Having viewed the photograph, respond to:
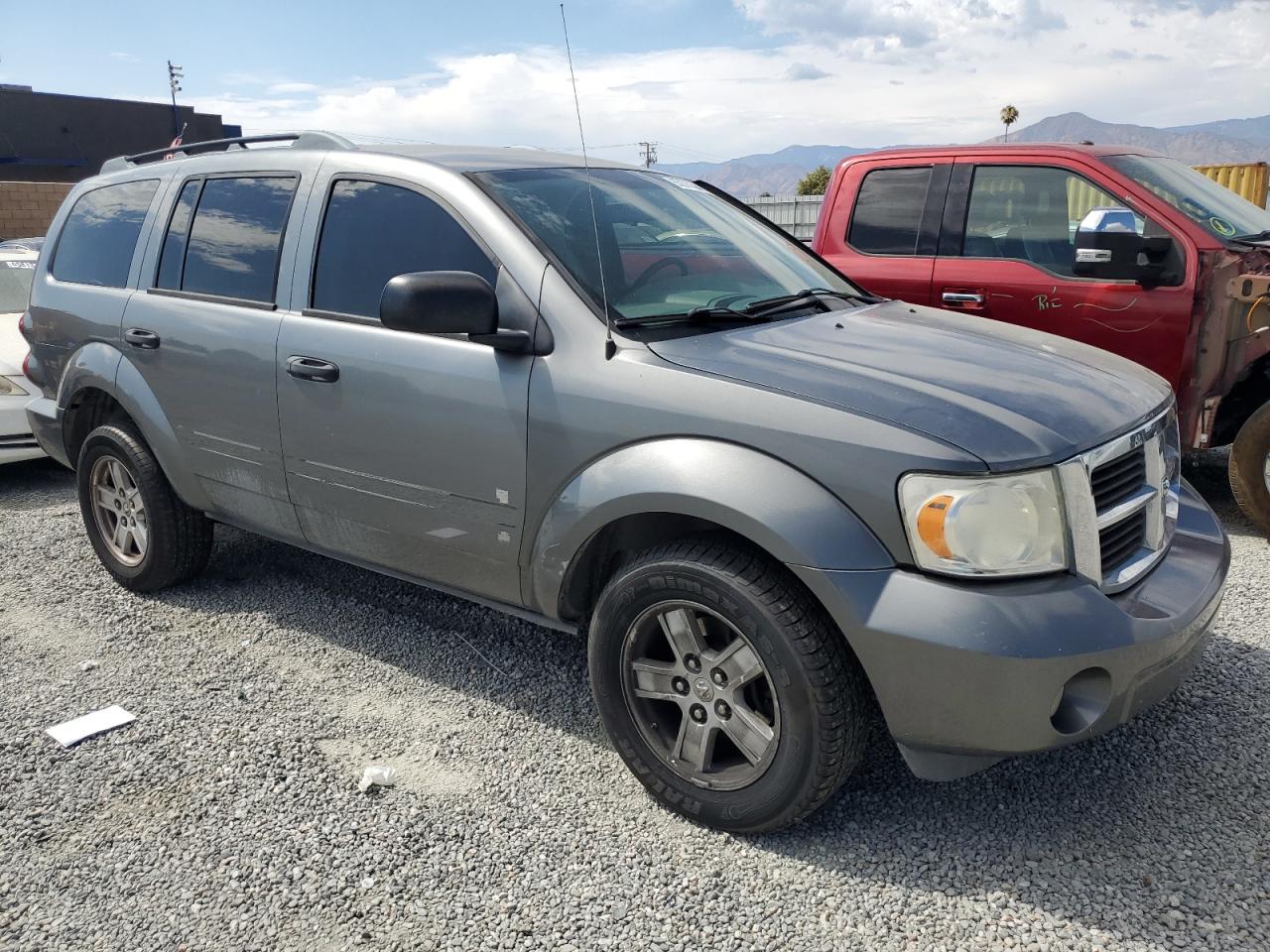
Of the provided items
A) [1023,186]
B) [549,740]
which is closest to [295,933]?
[549,740]

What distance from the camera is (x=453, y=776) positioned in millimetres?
3133

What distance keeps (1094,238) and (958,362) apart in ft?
8.55

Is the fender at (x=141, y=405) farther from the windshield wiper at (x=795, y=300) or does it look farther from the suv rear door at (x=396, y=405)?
the windshield wiper at (x=795, y=300)

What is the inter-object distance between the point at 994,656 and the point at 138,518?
3781 mm

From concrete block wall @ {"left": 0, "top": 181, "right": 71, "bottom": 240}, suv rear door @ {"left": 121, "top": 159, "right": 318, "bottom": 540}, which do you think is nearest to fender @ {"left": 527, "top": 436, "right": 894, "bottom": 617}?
suv rear door @ {"left": 121, "top": 159, "right": 318, "bottom": 540}

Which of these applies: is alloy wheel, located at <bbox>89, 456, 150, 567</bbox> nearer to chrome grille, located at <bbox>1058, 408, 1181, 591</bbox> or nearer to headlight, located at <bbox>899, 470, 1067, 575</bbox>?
headlight, located at <bbox>899, 470, 1067, 575</bbox>

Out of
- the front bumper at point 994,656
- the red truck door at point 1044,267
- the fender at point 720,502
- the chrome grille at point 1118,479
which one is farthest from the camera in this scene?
the red truck door at point 1044,267

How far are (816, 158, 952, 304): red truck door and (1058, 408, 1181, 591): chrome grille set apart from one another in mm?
2850

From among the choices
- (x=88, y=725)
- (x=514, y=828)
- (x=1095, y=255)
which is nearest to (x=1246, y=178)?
(x=1095, y=255)

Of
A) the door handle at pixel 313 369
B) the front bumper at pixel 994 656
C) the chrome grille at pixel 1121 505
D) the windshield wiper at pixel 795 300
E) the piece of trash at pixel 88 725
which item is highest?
the windshield wiper at pixel 795 300

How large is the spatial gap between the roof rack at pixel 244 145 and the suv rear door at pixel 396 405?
0.19 meters

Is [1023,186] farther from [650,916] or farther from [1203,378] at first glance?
[650,916]

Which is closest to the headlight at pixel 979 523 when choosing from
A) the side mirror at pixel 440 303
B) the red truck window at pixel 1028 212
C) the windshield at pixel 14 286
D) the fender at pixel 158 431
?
the side mirror at pixel 440 303

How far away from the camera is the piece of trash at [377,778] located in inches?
121
